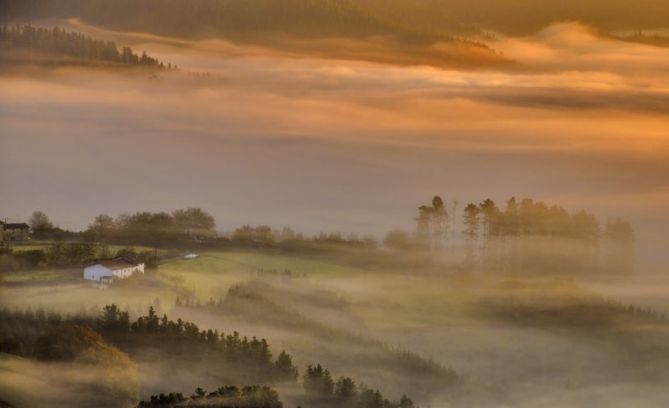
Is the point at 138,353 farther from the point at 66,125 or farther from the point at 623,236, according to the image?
the point at 623,236

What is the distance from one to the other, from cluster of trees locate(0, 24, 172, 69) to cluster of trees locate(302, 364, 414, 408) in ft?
4.18

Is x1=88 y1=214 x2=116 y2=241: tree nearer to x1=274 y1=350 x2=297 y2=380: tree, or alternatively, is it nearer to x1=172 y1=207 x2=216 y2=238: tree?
x1=172 y1=207 x2=216 y2=238: tree

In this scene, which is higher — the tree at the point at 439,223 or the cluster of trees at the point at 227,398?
the tree at the point at 439,223

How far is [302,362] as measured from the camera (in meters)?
5.09

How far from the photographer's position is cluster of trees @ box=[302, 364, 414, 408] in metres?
4.96

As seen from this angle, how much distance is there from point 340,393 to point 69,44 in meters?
1.67

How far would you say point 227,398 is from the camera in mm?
5145

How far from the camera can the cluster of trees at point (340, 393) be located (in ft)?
16.3

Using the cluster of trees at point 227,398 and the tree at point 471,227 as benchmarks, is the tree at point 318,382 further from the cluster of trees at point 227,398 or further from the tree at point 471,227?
the tree at point 471,227

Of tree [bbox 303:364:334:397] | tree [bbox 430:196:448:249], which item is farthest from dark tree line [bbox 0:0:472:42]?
tree [bbox 303:364:334:397]

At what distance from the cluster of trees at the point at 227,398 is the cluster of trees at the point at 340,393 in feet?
0.43

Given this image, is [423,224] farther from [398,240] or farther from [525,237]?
[525,237]

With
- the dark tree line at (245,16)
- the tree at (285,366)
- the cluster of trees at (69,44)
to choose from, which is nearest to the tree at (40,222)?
the cluster of trees at (69,44)

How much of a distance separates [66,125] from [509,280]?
1.80m
